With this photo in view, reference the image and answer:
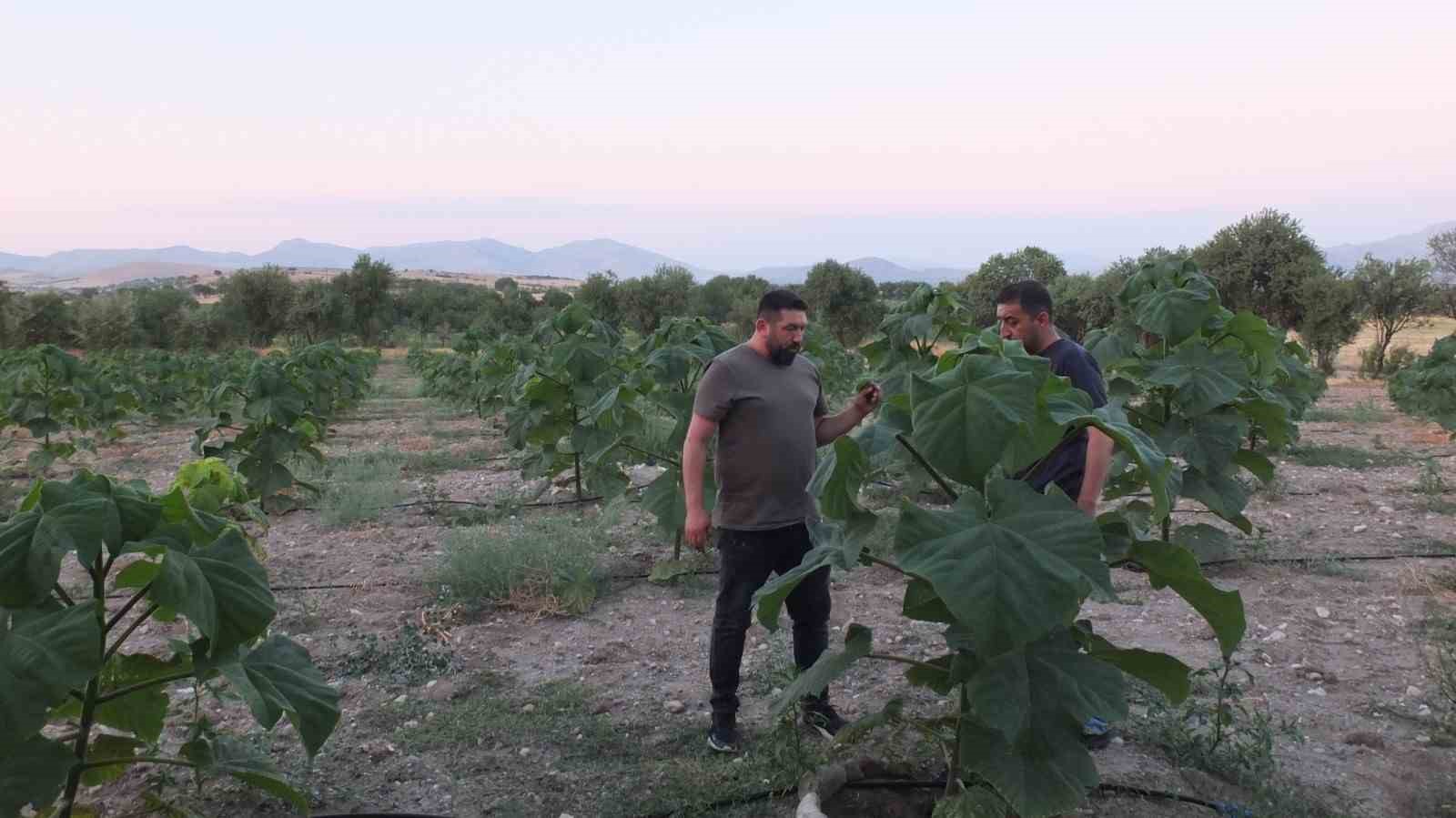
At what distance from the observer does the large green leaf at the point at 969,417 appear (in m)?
2.05

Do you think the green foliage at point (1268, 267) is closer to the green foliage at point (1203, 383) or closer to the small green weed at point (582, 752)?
the green foliage at point (1203, 383)

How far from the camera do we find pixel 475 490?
964 cm

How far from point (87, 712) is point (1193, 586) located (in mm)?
2828

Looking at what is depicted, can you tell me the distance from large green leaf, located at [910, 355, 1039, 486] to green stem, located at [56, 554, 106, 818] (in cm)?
195

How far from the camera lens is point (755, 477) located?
379 cm

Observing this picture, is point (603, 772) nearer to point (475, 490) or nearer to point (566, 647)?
point (566, 647)

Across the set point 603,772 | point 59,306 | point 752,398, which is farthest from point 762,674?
point 59,306

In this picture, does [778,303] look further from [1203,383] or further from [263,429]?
[263,429]

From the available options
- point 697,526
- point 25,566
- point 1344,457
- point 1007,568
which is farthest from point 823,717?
point 1344,457

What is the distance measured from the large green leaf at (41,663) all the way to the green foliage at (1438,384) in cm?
1216

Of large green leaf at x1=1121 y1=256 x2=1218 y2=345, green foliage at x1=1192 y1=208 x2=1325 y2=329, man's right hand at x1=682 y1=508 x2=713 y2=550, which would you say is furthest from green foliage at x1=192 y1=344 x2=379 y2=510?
green foliage at x1=1192 y1=208 x2=1325 y2=329

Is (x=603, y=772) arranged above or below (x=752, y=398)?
below

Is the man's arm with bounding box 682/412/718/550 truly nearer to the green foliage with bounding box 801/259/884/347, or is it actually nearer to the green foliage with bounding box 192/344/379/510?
the green foliage with bounding box 192/344/379/510

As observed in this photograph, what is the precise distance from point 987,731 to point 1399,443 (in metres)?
12.7
